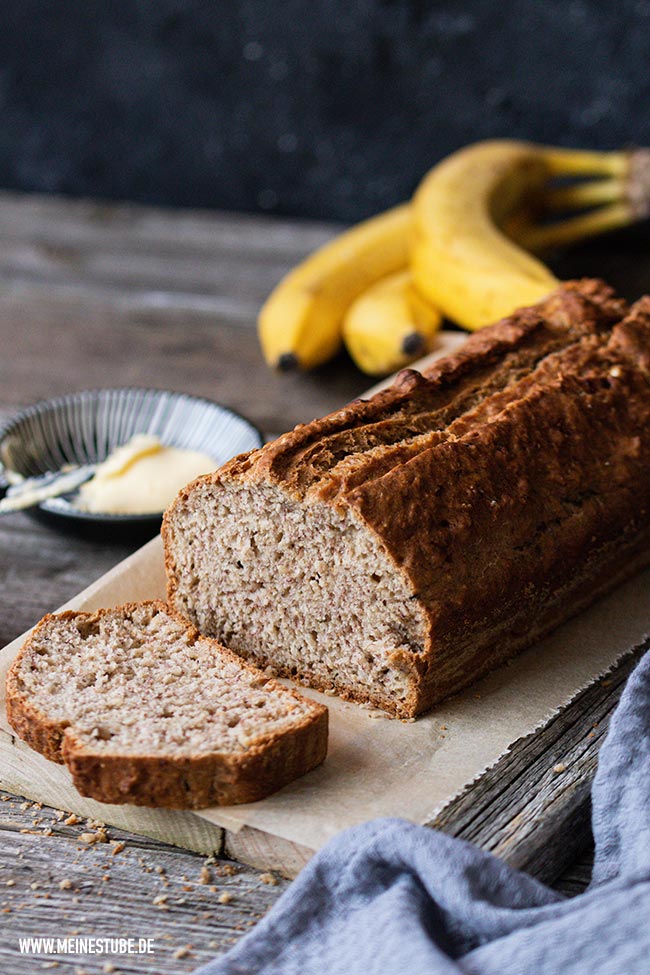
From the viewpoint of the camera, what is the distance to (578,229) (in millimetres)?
5328

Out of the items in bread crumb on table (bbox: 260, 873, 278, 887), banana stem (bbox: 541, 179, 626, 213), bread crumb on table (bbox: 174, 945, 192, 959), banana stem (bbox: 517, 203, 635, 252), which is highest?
banana stem (bbox: 541, 179, 626, 213)

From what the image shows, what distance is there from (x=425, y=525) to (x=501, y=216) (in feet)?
9.32

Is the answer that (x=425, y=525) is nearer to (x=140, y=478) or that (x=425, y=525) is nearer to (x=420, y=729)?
(x=420, y=729)

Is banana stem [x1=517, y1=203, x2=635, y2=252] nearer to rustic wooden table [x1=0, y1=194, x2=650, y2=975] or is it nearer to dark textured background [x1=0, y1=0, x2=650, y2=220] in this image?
rustic wooden table [x1=0, y1=194, x2=650, y2=975]

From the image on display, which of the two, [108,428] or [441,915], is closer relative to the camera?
[441,915]

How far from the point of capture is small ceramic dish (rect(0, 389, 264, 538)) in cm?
370

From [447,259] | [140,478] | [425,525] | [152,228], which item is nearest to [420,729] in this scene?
[425,525]

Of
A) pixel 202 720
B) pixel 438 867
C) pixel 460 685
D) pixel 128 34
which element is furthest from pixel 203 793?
pixel 128 34

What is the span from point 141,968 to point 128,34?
505cm

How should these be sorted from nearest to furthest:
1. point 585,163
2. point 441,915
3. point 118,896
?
point 441,915
point 118,896
point 585,163

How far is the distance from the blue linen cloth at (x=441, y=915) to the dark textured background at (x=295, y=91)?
4152 millimetres

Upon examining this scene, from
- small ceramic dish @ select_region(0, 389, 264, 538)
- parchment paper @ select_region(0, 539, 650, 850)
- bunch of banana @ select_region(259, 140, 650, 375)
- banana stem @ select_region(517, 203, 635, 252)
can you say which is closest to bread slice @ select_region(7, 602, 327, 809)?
parchment paper @ select_region(0, 539, 650, 850)

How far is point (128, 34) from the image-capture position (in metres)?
6.02

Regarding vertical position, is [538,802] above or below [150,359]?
below
